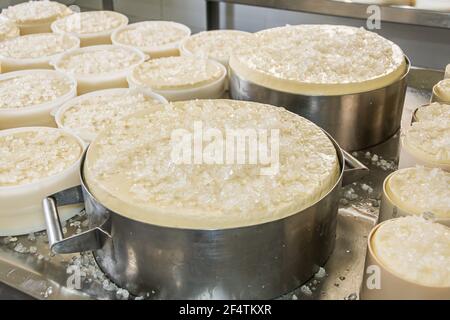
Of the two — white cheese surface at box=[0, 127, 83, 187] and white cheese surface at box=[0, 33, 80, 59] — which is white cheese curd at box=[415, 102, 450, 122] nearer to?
white cheese surface at box=[0, 127, 83, 187]

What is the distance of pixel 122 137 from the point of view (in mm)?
1416

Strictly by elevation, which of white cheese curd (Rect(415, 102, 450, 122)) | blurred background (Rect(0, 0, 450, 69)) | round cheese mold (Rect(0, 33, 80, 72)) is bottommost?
blurred background (Rect(0, 0, 450, 69))

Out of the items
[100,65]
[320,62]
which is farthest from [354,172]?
[100,65]

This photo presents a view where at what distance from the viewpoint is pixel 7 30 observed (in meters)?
2.62

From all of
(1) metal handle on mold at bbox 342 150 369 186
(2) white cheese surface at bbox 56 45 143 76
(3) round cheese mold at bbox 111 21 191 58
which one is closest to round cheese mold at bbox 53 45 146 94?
(2) white cheese surface at bbox 56 45 143 76

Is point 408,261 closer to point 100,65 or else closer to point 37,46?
point 100,65

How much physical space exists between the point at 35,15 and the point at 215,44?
1205 mm

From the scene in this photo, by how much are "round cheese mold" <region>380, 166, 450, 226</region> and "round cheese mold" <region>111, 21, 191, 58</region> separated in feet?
4.64

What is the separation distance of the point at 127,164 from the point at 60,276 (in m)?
0.33

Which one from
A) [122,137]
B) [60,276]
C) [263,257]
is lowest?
[60,276]

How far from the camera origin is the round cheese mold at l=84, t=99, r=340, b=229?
1.11 metres
